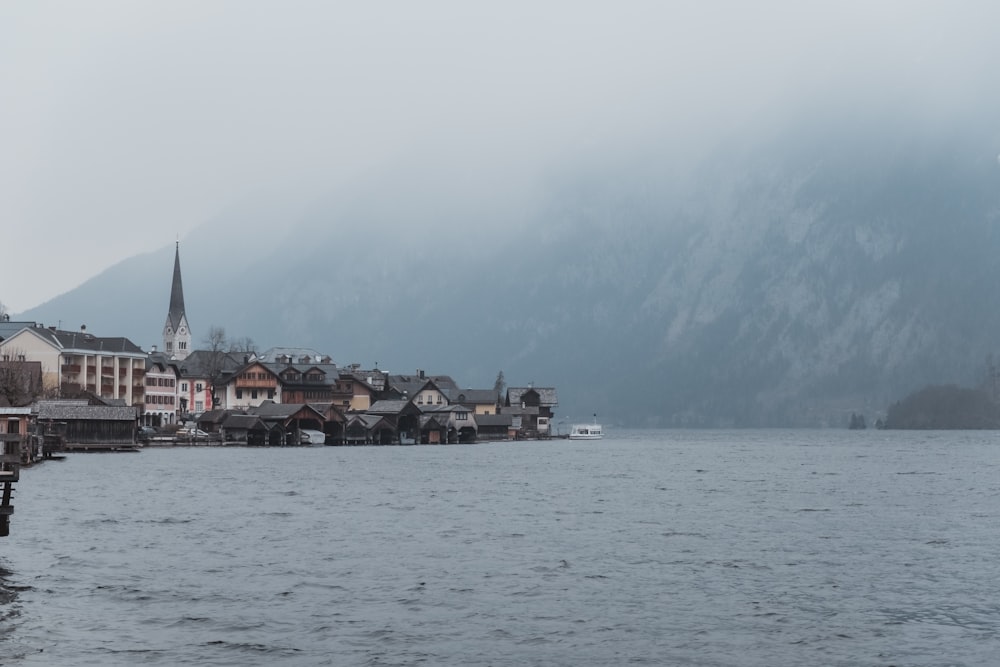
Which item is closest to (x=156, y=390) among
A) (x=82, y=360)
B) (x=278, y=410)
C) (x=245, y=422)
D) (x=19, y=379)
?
(x=82, y=360)

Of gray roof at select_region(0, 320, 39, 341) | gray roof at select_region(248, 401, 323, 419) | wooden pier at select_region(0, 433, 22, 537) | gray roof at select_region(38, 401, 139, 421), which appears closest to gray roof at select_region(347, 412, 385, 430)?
gray roof at select_region(248, 401, 323, 419)

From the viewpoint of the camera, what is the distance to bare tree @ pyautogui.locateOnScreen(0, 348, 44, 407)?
10981cm

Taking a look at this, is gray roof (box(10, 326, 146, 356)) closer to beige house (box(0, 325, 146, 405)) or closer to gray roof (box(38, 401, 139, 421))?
beige house (box(0, 325, 146, 405))

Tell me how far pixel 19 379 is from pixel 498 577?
10266 cm

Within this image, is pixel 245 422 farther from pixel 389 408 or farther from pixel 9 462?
pixel 9 462

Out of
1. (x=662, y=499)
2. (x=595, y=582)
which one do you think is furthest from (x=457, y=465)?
(x=595, y=582)

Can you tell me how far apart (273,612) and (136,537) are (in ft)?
61.2

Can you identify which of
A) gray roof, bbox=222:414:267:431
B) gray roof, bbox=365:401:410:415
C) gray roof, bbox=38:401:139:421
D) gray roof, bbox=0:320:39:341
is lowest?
gray roof, bbox=222:414:267:431

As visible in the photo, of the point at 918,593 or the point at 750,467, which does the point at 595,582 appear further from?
the point at 750,467

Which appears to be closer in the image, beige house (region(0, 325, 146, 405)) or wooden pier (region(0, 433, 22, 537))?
wooden pier (region(0, 433, 22, 537))

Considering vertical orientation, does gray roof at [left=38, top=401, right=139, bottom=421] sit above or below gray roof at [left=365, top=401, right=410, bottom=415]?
below

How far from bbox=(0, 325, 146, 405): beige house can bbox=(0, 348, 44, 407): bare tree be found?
1.33 meters

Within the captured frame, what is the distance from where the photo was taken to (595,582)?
123ft

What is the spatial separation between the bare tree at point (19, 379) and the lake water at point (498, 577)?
38649 mm
